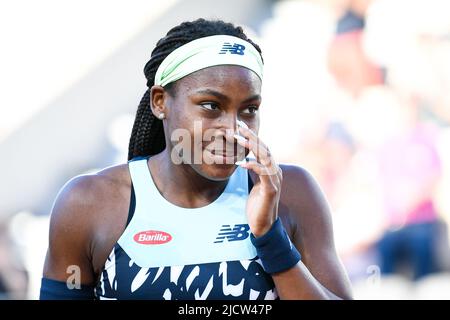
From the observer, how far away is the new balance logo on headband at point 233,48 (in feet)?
7.76

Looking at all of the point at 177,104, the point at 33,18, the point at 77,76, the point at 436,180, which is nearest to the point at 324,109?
the point at 436,180

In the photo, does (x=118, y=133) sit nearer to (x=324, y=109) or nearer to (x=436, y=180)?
(x=324, y=109)

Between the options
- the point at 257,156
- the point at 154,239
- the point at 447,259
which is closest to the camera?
the point at 257,156

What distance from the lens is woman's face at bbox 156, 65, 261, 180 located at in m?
2.26

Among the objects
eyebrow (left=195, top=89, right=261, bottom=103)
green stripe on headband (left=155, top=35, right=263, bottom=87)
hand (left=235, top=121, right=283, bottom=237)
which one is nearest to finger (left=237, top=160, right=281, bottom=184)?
hand (left=235, top=121, right=283, bottom=237)

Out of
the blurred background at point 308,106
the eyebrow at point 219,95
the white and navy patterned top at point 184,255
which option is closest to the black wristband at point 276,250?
the white and navy patterned top at point 184,255

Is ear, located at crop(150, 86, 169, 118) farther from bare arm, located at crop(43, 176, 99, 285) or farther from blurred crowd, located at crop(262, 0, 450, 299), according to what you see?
blurred crowd, located at crop(262, 0, 450, 299)

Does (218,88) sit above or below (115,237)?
above

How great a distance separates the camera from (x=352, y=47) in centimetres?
614

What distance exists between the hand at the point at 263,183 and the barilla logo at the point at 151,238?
297mm

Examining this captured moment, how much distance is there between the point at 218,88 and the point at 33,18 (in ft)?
14.7

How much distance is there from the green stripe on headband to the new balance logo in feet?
1.53

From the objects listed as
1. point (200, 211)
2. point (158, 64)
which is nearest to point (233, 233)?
point (200, 211)

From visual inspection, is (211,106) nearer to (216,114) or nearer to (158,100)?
(216,114)
